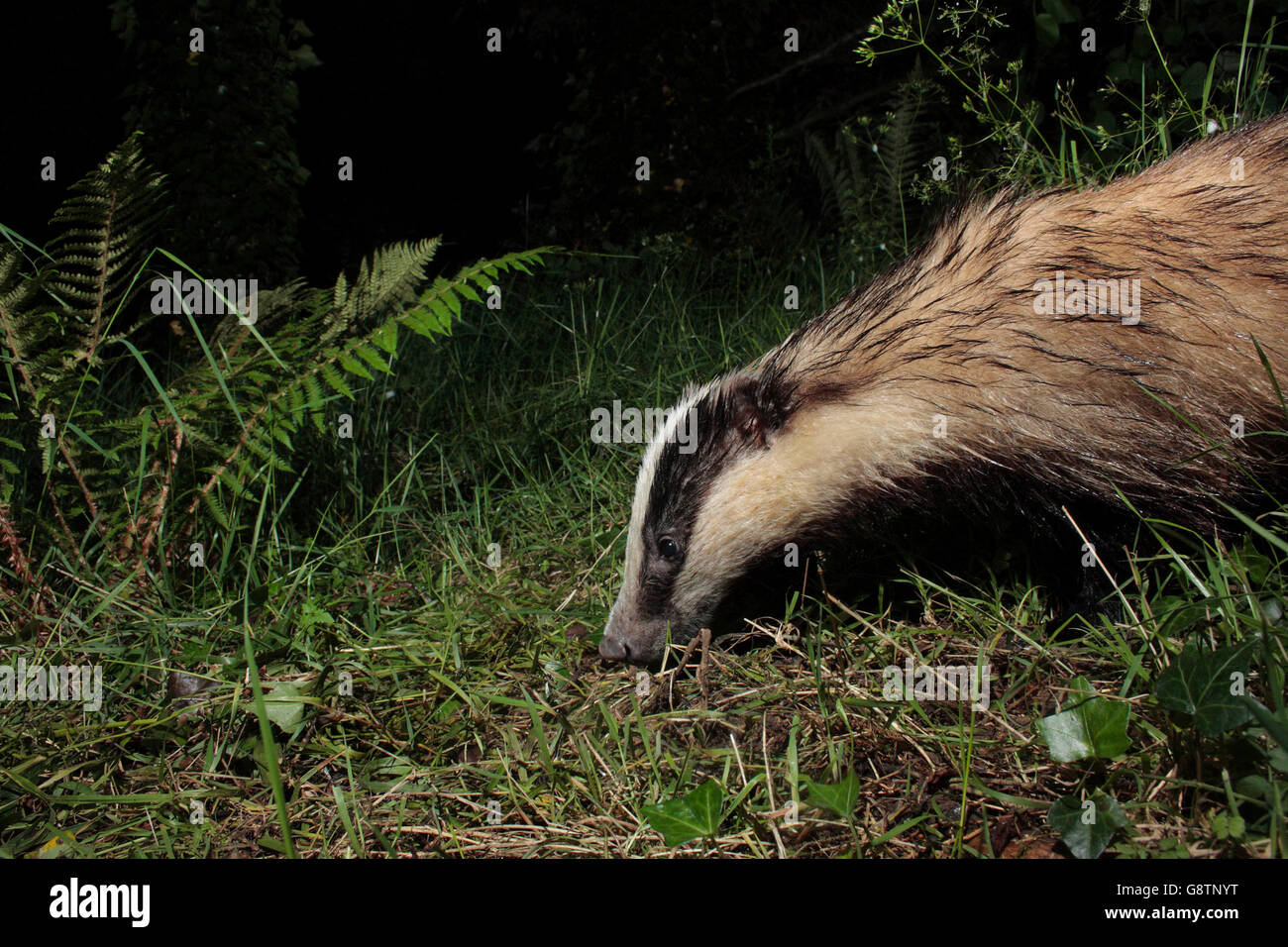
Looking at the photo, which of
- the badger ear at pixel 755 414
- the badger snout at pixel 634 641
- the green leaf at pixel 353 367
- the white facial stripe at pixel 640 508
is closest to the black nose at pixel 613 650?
the badger snout at pixel 634 641

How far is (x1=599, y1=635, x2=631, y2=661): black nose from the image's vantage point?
325 cm

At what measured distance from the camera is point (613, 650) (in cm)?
326

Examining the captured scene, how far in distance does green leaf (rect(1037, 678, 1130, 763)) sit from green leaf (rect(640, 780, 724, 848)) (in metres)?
0.80

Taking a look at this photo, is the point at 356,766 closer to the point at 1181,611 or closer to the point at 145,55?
the point at 1181,611

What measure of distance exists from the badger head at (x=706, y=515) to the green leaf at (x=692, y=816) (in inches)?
36.1

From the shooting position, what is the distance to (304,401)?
370 cm

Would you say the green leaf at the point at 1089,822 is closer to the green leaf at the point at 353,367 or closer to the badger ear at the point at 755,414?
the badger ear at the point at 755,414

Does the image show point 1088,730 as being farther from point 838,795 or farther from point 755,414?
point 755,414

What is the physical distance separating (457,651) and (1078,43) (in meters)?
5.47

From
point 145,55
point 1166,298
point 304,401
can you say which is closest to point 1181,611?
point 1166,298

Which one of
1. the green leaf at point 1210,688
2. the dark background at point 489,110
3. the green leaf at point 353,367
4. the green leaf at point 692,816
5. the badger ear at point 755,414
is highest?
the dark background at point 489,110

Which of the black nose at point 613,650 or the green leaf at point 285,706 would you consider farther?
the black nose at point 613,650

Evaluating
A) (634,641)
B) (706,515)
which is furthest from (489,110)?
(634,641)

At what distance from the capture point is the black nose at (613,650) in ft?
10.7
